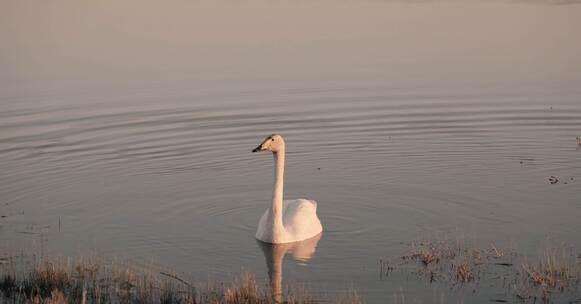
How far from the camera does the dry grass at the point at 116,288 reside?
1127cm

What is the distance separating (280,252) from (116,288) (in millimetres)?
3350

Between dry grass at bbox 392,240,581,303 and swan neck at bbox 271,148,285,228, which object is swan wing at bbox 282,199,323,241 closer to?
swan neck at bbox 271,148,285,228

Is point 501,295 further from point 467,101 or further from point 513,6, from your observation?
point 513,6

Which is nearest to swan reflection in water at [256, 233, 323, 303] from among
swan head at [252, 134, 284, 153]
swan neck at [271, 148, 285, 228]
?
swan neck at [271, 148, 285, 228]

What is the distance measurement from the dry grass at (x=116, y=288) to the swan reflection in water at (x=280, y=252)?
62cm

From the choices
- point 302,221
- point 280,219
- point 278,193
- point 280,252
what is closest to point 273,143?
point 278,193

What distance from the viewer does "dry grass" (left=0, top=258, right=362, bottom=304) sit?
11.3m

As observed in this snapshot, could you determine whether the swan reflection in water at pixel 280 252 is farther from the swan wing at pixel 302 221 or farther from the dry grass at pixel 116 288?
the dry grass at pixel 116 288

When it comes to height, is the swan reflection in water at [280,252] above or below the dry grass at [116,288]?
above

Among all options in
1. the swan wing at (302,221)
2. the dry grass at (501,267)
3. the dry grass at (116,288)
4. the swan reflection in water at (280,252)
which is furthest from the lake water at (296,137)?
the dry grass at (116,288)

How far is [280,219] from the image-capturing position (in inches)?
592

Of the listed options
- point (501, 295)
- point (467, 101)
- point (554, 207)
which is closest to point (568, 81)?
point (467, 101)

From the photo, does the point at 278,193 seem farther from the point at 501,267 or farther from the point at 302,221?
the point at 501,267

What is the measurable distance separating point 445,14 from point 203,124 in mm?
27121
